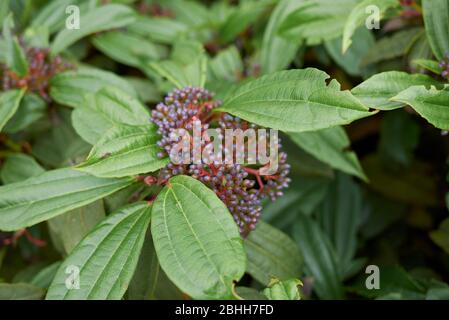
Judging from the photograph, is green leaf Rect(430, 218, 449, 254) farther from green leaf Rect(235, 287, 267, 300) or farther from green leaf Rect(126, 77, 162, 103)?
green leaf Rect(126, 77, 162, 103)

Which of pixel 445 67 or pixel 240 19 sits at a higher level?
pixel 240 19

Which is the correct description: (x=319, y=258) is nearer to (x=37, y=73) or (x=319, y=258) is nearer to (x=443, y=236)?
(x=443, y=236)

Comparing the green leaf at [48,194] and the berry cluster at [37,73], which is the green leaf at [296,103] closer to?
the green leaf at [48,194]

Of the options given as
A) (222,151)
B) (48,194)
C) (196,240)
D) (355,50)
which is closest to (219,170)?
(222,151)

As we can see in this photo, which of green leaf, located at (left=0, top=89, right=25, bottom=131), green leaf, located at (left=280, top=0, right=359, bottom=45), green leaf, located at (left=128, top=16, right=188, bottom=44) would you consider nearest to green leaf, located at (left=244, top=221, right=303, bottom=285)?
green leaf, located at (left=280, top=0, right=359, bottom=45)

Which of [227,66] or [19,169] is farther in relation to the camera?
[227,66]

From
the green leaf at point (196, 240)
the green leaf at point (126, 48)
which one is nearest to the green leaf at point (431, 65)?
the green leaf at point (196, 240)
